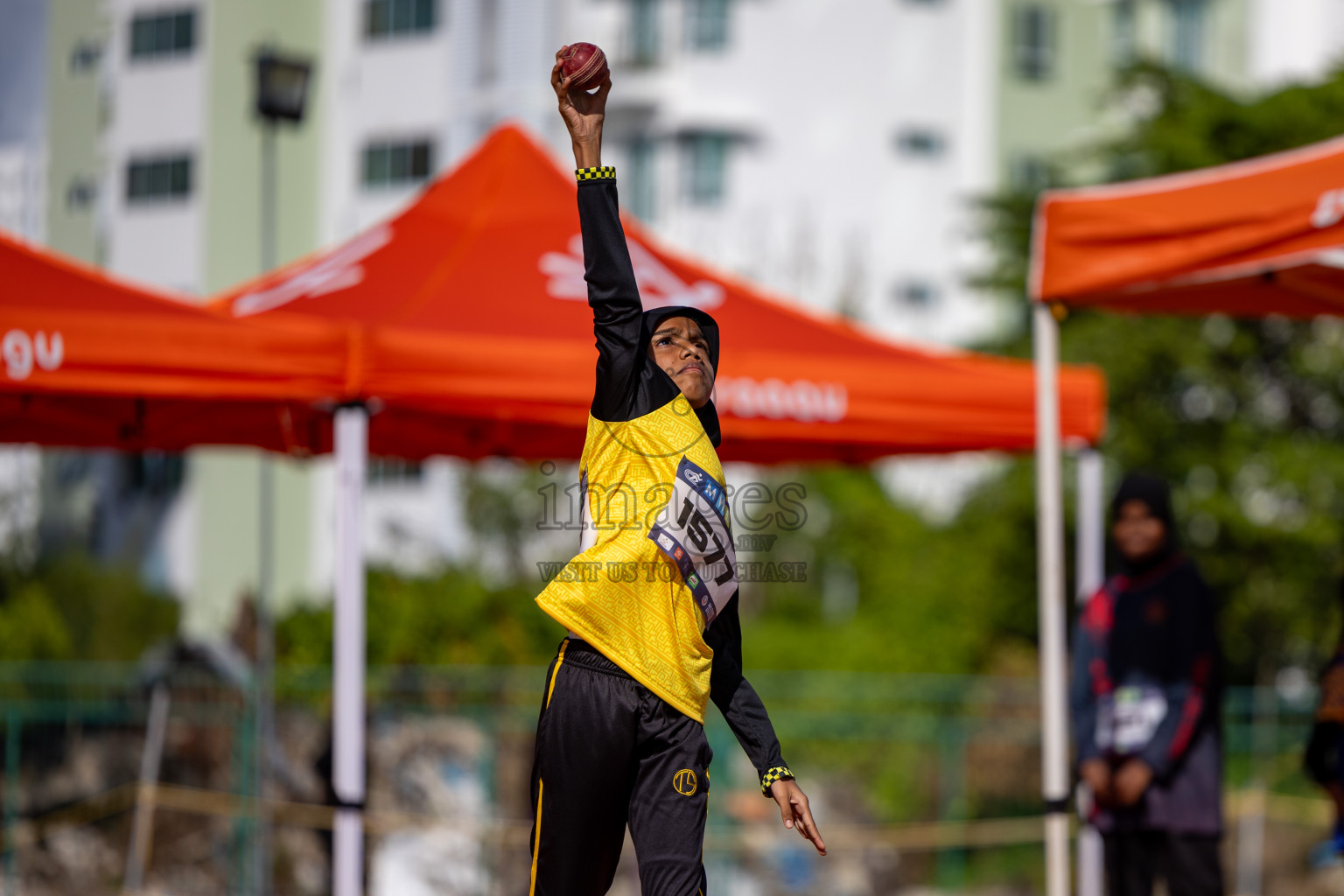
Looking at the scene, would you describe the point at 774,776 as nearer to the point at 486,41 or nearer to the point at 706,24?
the point at 486,41

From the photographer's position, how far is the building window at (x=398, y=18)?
2862 centimetres

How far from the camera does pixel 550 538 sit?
906 inches

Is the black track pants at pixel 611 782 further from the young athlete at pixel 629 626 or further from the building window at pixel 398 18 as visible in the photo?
the building window at pixel 398 18

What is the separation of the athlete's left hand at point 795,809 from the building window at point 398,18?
88.9 ft

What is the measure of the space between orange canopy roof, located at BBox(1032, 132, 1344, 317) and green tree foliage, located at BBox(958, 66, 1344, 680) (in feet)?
38.1

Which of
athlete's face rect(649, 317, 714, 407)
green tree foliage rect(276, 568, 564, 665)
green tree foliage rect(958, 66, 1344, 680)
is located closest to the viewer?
athlete's face rect(649, 317, 714, 407)

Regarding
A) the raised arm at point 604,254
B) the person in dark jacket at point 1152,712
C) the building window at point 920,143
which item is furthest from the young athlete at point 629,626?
the building window at point 920,143

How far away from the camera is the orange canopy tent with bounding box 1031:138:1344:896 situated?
4.77 m

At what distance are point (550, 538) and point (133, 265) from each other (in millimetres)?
10515

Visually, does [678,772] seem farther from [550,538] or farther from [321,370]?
[550,538]

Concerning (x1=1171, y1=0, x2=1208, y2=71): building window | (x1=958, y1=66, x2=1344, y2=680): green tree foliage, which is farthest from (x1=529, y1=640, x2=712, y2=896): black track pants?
(x1=1171, y1=0, x2=1208, y2=71): building window

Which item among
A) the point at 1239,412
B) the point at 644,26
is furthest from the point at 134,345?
the point at 644,26

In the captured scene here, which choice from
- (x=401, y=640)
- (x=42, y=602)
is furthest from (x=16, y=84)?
(x=401, y=640)

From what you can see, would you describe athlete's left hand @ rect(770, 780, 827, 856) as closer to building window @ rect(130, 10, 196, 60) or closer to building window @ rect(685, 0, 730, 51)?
building window @ rect(685, 0, 730, 51)
